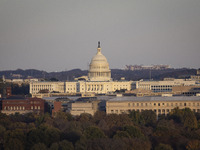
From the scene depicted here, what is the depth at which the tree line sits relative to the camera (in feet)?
291

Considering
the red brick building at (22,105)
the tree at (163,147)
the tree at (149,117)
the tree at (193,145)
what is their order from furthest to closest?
the red brick building at (22,105) → the tree at (149,117) → the tree at (193,145) → the tree at (163,147)

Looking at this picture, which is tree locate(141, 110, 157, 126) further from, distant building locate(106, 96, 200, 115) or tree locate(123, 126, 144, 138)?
tree locate(123, 126, 144, 138)

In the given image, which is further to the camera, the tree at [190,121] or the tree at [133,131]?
the tree at [190,121]

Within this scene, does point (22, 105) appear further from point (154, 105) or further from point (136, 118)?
point (136, 118)

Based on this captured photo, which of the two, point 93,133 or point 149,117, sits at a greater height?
point 149,117

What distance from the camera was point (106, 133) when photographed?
10075 cm

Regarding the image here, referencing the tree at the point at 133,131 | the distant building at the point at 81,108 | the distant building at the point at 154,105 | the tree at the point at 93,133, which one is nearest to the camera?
the tree at the point at 93,133

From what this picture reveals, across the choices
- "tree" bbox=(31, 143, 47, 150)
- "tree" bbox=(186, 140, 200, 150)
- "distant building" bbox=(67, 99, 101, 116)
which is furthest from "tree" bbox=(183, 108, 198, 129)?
"tree" bbox=(31, 143, 47, 150)

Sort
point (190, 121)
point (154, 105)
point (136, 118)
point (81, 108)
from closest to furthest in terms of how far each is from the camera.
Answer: point (190, 121) → point (136, 118) → point (81, 108) → point (154, 105)

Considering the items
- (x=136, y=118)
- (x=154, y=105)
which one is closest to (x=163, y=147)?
(x=136, y=118)

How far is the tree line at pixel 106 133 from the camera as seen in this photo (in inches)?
3489

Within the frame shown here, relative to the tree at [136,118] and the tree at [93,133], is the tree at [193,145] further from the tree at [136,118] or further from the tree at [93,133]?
the tree at [136,118]

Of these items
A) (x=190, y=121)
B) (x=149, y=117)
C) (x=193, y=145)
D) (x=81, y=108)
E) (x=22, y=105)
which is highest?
(x=22, y=105)

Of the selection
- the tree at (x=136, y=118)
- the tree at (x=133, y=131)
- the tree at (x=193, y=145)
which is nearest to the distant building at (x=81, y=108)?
the tree at (x=136, y=118)
